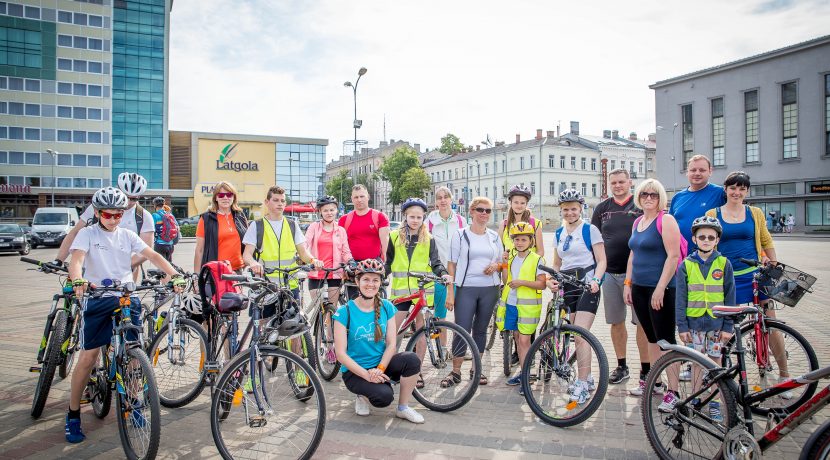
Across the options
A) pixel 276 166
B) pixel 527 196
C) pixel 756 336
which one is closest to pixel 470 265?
pixel 527 196

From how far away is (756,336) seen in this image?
4789 mm

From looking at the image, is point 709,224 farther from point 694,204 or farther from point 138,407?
point 138,407

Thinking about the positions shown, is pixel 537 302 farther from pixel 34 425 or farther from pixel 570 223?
pixel 34 425

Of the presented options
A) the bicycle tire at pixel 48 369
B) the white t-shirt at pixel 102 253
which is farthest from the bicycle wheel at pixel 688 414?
the bicycle tire at pixel 48 369

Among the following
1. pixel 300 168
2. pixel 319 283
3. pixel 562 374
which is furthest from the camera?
pixel 300 168

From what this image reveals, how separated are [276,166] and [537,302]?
69.2 metres

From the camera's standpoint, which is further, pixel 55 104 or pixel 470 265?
pixel 55 104

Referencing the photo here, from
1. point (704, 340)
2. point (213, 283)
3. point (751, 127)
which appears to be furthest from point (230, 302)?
point (751, 127)

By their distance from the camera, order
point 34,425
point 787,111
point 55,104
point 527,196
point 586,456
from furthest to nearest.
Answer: point 55,104 → point 787,111 → point 527,196 → point 34,425 → point 586,456

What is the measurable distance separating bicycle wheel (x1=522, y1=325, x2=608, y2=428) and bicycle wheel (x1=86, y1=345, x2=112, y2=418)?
3.49 metres

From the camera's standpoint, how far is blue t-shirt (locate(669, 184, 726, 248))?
5.40 meters

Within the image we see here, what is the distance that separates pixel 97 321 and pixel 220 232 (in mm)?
1857

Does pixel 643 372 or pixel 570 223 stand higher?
pixel 570 223

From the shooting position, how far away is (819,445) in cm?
269
